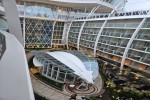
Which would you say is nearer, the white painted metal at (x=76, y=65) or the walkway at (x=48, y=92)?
the walkway at (x=48, y=92)

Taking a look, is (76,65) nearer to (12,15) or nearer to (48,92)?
(48,92)

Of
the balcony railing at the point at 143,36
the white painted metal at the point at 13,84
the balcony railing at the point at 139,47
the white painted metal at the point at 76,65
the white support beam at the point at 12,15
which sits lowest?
the white painted metal at the point at 76,65

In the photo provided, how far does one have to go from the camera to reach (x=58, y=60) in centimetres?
3159

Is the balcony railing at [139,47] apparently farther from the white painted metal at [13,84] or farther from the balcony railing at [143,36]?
the white painted metal at [13,84]

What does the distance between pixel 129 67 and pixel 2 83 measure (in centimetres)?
3360

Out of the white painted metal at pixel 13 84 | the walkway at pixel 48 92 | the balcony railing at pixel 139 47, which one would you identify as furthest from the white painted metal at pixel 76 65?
the white painted metal at pixel 13 84

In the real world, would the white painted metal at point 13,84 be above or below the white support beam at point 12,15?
below

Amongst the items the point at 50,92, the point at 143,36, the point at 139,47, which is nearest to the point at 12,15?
the point at 50,92

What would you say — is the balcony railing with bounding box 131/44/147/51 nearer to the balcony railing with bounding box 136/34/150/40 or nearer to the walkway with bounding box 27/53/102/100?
the balcony railing with bounding box 136/34/150/40

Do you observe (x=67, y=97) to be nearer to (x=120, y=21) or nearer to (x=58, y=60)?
(x=58, y=60)

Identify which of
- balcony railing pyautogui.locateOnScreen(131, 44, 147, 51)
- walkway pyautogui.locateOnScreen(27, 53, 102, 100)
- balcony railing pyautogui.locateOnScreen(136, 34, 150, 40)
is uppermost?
balcony railing pyautogui.locateOnScreen(136, 34, 150, 40)

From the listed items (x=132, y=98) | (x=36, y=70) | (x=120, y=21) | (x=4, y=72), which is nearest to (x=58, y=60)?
(x=36, y=70)

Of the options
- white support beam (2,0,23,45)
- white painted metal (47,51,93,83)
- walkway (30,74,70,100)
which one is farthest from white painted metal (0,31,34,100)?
white painted metal (47,51,93,83)

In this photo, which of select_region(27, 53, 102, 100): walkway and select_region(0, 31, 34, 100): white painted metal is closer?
select_region(0, 31, 34, 100): white painted metal
